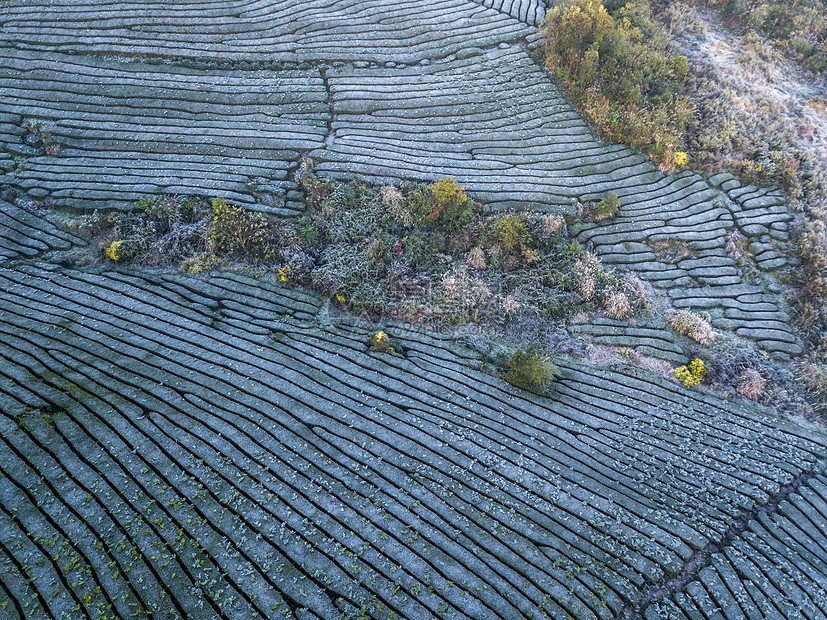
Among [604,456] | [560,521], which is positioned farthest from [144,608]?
[604,456]

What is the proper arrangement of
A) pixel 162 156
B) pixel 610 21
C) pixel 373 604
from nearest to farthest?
1. pixel 373 604
2. pixel 162 156
3. pixel 610 21

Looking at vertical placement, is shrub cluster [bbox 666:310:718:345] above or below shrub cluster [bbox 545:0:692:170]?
below

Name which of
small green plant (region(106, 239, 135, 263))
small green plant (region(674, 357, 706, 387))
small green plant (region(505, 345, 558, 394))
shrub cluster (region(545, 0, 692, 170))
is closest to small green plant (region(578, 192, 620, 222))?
shrub cluster (region(545, 0, 692, 170))

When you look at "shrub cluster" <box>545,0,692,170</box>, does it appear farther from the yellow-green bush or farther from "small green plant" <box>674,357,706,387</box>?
"small green plant" <box>674,357,706,387</box>

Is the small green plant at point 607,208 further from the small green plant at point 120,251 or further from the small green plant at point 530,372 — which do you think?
the small green plant at point 120,251

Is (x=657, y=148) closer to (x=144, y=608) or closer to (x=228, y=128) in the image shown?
(x=228, y=128)

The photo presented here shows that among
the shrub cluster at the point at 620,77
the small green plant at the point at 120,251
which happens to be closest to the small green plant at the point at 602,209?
the shrub cluster at the point at 620,77
